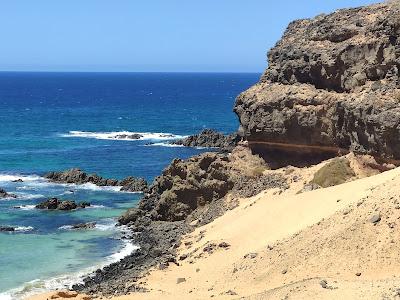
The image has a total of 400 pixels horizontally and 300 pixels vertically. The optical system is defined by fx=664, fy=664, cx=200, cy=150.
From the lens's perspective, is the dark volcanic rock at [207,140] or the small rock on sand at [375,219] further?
the dark volcanic rock at [207,140]

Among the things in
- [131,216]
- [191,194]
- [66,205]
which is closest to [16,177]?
[66,205]

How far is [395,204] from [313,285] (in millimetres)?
5929

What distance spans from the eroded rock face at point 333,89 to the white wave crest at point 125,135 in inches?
1951

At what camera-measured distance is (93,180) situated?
Answer: 5841 cm

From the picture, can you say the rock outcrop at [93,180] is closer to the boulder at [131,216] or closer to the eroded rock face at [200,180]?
the boulder at [131,216]

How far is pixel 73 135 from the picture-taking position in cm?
9338

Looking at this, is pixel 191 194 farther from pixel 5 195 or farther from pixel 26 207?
pixel 5 195

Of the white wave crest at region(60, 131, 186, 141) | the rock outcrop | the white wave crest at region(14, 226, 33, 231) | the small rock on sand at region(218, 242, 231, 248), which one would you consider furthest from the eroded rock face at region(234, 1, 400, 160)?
the white wave crest at region(60, 131, 186, 141)

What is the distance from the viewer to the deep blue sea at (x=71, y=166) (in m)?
34.3

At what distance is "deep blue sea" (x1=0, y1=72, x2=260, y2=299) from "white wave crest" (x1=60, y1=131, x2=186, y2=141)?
0.14 meters

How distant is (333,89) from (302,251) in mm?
13835

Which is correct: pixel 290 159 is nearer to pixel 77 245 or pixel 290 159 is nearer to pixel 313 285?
pixel 77 245

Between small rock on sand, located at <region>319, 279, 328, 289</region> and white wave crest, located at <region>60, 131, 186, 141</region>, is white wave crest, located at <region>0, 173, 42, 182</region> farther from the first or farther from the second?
small rock on sand, located at <region>319, 279, 328, 289</region>

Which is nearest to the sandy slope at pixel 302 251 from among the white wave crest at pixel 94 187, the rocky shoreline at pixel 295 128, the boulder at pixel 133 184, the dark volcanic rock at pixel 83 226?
the rocky shoreline at pixel 295 128
